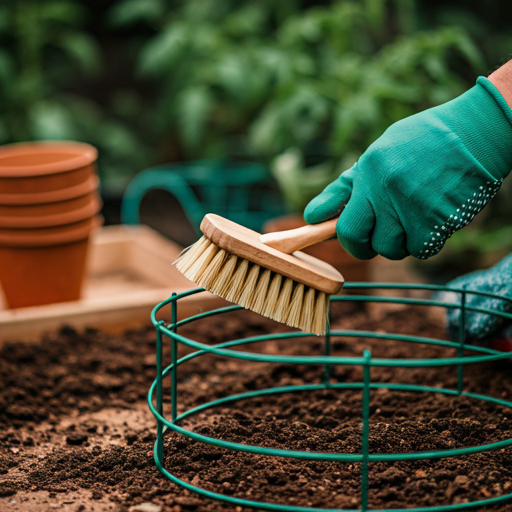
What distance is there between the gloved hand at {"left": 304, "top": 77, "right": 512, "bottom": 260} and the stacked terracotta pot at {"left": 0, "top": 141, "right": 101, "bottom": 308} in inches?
57.5

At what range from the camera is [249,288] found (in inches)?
54.2

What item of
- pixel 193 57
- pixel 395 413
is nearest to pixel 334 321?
pixel 395 413

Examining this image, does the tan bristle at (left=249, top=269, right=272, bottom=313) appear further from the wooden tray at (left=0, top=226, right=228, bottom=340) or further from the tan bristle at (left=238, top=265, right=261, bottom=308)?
the wooden tray at (left=0, top=226, right=228, bottom=340)

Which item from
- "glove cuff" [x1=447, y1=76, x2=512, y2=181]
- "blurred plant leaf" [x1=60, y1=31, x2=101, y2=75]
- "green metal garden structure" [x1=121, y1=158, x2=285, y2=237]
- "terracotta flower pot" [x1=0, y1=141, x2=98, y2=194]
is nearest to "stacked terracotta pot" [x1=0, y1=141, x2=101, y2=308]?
"terracotta flower pot" [x1=0, y1=141, x2=98, y2=194]

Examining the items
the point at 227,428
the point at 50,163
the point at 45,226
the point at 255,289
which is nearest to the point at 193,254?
the point at 255,289

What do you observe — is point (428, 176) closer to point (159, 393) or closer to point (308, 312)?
point (308, 312)

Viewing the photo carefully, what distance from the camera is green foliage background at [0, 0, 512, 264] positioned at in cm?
297

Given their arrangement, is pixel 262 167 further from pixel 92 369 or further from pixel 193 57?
pixel 92 369

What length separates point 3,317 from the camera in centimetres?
237

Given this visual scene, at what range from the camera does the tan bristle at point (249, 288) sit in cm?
137

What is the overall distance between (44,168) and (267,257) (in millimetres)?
1532

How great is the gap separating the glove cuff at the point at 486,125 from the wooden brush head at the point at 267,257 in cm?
43

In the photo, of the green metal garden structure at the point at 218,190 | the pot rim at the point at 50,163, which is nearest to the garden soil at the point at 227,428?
the pot rim at the point at 50,163

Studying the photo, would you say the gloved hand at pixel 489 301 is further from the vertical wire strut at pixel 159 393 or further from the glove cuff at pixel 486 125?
the vertical wire strut at pixel 159 393
